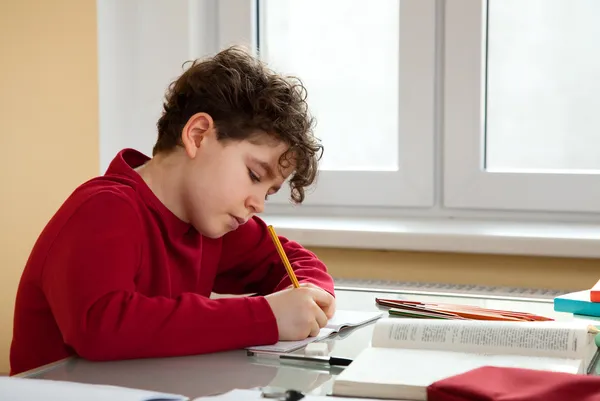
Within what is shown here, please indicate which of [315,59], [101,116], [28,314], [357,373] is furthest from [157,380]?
[315,59]

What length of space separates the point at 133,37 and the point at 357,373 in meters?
1.66

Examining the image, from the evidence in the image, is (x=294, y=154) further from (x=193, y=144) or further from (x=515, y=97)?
(x=515, y=97)

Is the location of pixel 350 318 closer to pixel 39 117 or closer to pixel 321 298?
pixel 321 298

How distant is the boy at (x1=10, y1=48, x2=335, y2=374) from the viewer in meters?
1.01

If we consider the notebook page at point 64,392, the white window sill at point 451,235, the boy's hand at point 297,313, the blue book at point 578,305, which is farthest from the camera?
the white window sill at point 451,235

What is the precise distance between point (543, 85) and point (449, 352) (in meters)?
1.31

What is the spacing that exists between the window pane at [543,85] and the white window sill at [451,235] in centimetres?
17

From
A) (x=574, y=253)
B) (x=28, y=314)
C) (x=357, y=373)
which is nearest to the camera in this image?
(x=357, y=373)

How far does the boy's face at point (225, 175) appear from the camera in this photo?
1264 mm

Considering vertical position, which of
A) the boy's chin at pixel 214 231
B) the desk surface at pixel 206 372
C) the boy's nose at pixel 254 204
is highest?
the boy's nose at pixel 254 204

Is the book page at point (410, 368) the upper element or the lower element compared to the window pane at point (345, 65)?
A: lower

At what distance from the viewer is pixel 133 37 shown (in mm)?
2309

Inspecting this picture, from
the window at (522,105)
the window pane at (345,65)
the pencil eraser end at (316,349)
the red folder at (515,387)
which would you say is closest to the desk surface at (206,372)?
the pencil eraser end at (316,349)

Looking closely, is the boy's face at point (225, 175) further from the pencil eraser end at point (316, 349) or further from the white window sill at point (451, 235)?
the white window sill at point (451, 235)
